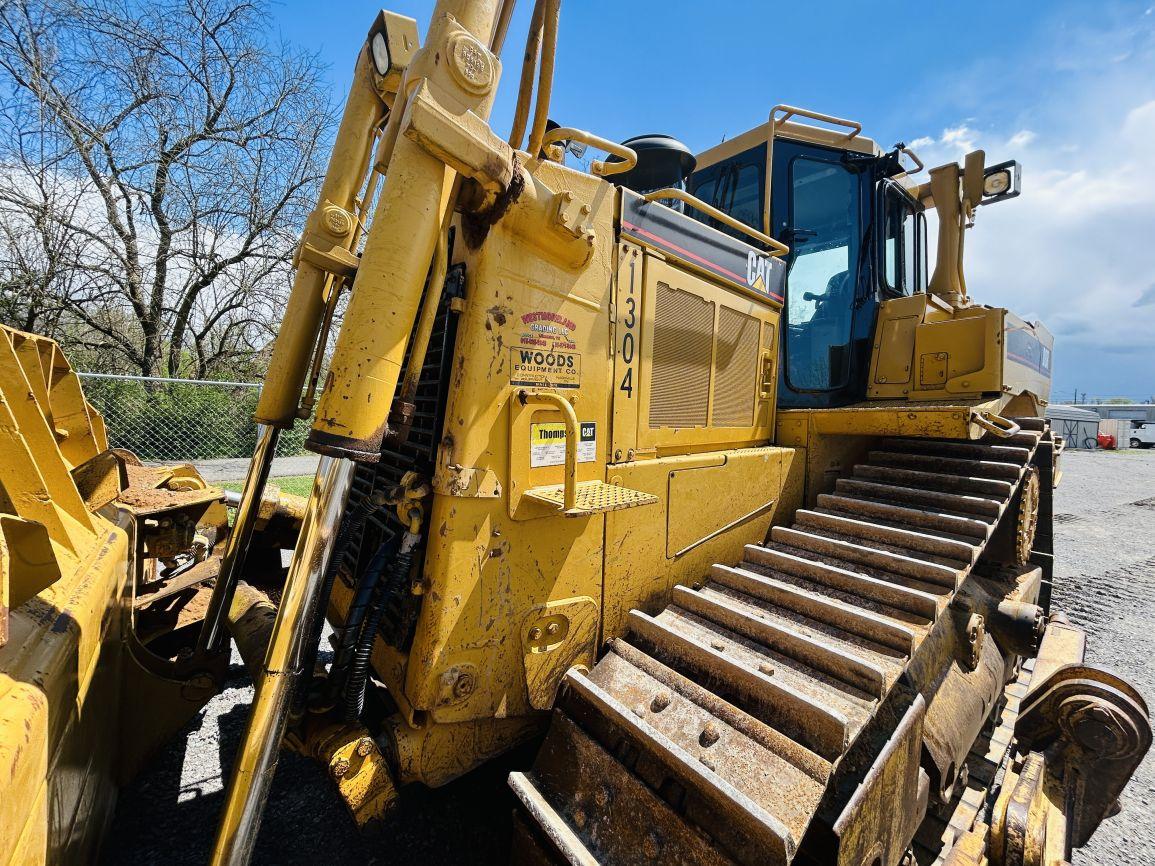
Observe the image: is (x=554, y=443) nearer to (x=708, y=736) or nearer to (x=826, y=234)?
(x=708, y=736)

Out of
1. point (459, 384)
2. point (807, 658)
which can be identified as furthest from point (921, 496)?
point (459, 384)

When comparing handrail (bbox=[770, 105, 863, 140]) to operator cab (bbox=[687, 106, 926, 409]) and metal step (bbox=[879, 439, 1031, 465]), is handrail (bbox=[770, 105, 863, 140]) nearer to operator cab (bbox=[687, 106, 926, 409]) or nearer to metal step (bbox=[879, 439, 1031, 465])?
operator cab (bbox=[687, 106, 926, 409])

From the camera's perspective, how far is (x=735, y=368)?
9.32 ft

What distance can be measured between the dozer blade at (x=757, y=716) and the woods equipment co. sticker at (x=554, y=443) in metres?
0.73

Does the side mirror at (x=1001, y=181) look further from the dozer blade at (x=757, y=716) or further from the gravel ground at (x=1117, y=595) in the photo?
the gravel ground at (x=1117, y=595)

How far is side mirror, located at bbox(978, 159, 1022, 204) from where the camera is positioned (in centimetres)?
358

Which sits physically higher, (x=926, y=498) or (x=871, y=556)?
(x=926, y=498)

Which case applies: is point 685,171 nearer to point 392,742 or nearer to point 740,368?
point 740,368

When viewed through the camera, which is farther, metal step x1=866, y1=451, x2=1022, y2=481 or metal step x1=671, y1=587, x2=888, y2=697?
metal step x1=866, y1=451, x2=1022, y2=481

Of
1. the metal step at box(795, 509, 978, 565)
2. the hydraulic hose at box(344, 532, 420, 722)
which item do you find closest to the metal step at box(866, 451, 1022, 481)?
the metal step at box(795, 509, 978, 565)

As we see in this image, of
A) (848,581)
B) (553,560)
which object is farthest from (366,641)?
(848,581)

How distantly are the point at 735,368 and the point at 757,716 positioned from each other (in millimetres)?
1706

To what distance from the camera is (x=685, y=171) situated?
285 cm

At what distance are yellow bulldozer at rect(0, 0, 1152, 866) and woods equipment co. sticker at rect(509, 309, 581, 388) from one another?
0.05ft
